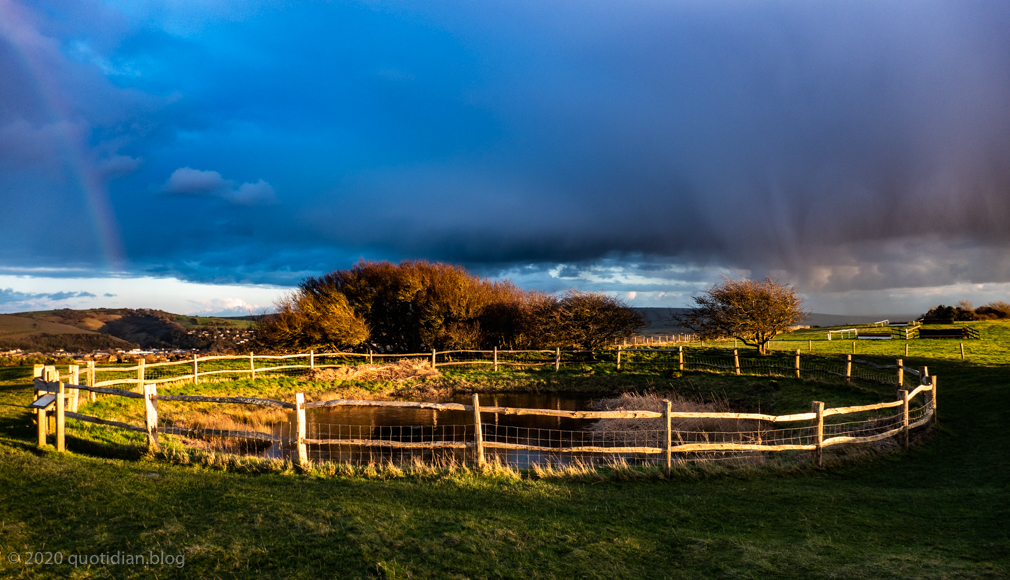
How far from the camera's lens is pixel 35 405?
961 cm

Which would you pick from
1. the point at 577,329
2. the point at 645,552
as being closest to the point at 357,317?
the point at 577,329

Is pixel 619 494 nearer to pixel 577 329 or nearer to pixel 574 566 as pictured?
pixel 574 566

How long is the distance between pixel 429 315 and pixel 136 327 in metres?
57.3

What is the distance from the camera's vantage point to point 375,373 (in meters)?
26.2

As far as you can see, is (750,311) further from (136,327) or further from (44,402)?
(136,327)

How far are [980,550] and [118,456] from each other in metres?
13.6

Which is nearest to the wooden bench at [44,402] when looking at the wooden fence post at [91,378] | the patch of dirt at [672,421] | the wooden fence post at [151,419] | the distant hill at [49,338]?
the wooden fence post at [151,419]

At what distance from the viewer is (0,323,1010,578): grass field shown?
496cm

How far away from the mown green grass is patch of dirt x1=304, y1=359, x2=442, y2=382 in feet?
49.1

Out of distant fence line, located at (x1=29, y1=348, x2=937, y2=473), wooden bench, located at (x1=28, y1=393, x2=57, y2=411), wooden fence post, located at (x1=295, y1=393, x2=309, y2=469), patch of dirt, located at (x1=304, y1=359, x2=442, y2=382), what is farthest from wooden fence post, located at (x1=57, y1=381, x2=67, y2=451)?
patch of dirt, located at (x1=304, y1=359, x2=442, y2=382)

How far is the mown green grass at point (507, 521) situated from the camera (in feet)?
16.3

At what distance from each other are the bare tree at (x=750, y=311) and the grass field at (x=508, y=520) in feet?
51.0

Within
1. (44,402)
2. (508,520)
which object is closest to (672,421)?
(508,520)

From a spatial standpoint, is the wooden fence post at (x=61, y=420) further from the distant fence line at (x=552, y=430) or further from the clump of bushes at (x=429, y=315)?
the clump of bushes at (x=429, y=315)
